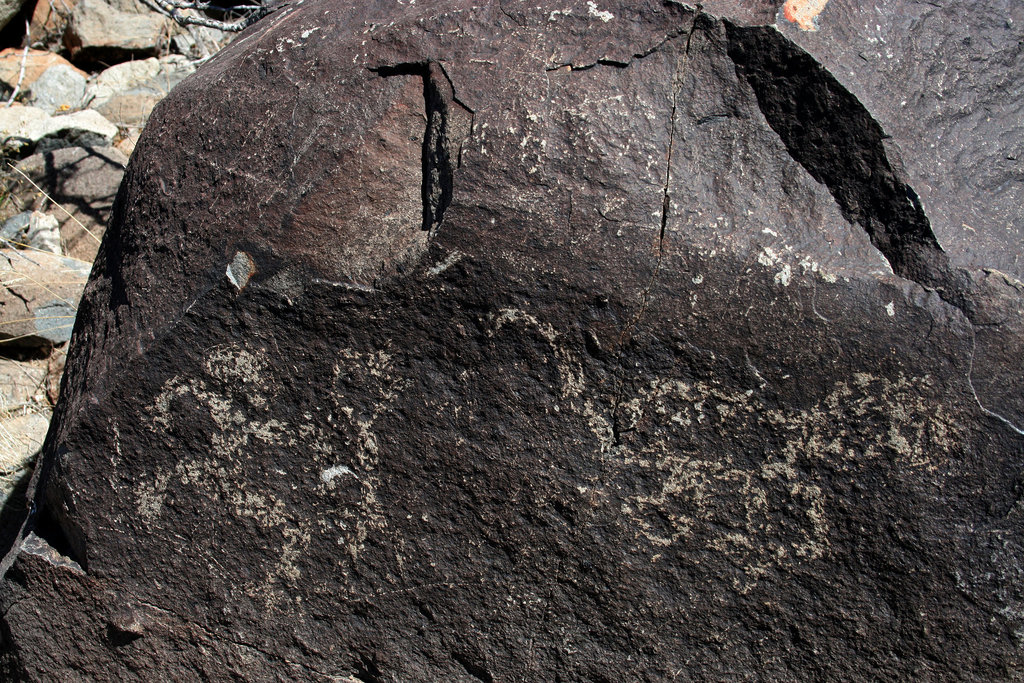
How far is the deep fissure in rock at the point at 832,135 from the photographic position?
1.26m

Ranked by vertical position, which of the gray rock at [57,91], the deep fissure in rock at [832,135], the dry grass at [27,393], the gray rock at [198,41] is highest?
the deep fissure in rock at [832,135]

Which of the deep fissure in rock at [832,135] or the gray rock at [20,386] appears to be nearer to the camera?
the deep fissure in rock at [832,135]

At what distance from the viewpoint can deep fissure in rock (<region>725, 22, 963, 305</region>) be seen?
4.14 feet

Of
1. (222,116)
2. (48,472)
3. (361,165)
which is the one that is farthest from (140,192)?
(48,472)

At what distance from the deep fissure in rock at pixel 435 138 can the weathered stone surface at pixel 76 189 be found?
7.16 ft

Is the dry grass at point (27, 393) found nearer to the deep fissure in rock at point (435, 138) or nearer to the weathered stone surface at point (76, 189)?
the weathered stone surface at point (76, 189)

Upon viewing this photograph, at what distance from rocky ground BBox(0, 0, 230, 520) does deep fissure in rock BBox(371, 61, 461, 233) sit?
4.97ft

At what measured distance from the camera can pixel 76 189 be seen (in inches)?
127

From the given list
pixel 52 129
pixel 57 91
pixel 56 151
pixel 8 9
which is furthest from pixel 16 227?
pixel 8 9

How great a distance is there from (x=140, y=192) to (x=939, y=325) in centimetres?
134

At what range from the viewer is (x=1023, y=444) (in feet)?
4.12

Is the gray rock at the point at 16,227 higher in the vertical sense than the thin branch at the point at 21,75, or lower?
lower

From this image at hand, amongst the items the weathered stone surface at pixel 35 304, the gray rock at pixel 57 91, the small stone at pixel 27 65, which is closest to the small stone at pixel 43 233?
the weathered stone surface at pixel 35 304

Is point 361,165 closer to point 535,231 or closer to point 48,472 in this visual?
point 535,231
